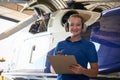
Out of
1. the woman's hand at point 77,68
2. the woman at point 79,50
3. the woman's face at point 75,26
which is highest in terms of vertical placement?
the woman's face at point 75,26

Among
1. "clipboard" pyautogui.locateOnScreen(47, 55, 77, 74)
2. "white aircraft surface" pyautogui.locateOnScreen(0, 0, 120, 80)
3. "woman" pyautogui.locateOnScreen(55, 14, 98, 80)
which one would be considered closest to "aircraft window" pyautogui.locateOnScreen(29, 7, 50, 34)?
"white aircraft surface" pyautogui.locateOnScreen(0, 0, 120, 80)

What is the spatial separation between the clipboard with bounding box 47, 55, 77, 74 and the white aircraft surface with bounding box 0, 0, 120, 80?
1107 mm

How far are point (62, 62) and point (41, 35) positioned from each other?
2451 millimetres

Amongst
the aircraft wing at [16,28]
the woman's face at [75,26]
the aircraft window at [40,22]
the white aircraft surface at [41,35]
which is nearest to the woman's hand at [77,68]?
the woman's face at [75,26]

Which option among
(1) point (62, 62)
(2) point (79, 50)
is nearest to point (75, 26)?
(2) point (79, 50)

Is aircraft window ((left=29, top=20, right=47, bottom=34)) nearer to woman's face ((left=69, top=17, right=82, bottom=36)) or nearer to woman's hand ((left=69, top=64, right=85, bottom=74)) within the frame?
woman's face ((left=69, top=17, right=82, bottom=36))

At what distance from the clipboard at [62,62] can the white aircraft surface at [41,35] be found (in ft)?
3.63

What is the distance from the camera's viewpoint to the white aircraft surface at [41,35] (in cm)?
475

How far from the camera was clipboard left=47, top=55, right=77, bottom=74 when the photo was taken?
9.18 ft

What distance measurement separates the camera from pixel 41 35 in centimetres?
528

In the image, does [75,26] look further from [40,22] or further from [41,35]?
[40,22]

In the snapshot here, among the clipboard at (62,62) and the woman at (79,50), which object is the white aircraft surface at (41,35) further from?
the clipboard at (62,62)

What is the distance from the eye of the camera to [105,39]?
13.0ft

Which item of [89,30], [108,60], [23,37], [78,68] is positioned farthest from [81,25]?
[23,37]
